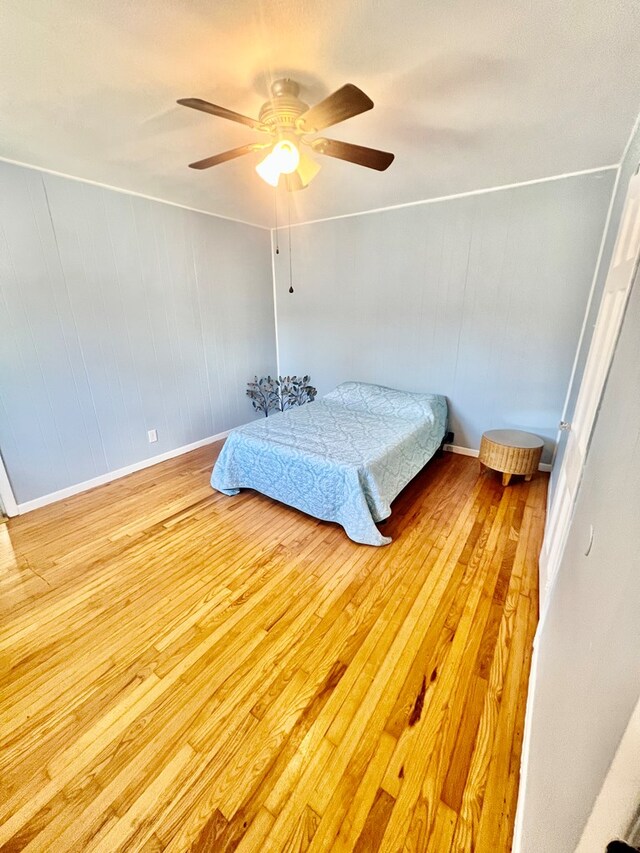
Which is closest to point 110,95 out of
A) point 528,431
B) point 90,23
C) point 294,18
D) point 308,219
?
point 90,23

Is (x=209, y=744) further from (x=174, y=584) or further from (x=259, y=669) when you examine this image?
(x=174, y=584)

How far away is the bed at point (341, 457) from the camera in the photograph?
7.18ft

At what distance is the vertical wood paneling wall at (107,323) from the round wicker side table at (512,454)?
2.88 m

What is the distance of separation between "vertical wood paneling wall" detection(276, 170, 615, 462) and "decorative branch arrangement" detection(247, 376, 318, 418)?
44 cm

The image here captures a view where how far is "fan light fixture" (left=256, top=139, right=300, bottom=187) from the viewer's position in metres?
1.57

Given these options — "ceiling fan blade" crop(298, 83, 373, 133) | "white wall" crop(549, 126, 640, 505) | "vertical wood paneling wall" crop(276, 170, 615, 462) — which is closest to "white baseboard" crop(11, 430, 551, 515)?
"vertical wood paneling wall" crop(276, 170, 615, 462)

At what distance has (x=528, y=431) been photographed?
3.09 metres

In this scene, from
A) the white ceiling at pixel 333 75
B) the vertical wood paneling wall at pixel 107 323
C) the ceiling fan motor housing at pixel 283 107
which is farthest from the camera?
the vertical wood paneling wall at pixel 107 323

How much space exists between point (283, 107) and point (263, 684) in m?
2.54

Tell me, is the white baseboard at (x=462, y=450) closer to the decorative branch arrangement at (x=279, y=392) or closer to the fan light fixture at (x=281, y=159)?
the decorative branch arrangement at (x=279, y=392)

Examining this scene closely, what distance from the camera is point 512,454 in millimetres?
2707

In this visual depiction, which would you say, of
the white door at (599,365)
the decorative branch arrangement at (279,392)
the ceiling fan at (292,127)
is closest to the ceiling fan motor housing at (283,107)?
the ceiling fan at (292,127)

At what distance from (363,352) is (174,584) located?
2.94 m

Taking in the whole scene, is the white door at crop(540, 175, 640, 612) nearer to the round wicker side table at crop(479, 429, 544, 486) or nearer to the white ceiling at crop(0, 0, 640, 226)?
the white ceiling at crop(0, 0, 640, 226)
